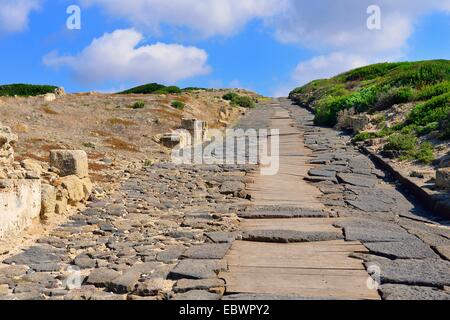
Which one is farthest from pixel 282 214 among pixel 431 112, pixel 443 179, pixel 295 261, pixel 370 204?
pixel 431 112

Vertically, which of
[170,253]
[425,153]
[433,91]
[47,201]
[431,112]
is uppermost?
[433,91]

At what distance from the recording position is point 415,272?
5.21m

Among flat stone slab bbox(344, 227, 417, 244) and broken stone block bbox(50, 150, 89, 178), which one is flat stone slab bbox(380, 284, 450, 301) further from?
broken stone block bbox(50, 150, 89, 178)

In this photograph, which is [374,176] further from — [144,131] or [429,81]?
[429,81]

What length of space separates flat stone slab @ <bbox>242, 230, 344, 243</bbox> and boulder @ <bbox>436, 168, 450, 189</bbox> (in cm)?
346

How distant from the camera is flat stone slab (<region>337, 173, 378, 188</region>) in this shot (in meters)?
10.7

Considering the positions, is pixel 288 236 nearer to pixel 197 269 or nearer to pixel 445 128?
pixel 197 269

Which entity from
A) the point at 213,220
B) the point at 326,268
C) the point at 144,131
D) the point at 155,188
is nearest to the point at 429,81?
the point at 144,131

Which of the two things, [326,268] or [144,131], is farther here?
[144,131]

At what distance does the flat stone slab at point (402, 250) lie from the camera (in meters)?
5.82

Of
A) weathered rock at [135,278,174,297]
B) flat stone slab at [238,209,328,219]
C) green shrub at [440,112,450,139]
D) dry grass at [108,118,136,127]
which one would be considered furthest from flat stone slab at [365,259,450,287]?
dry grass at [108,118,136,127]

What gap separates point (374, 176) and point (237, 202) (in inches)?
155

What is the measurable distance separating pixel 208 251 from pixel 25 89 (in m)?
46.9
